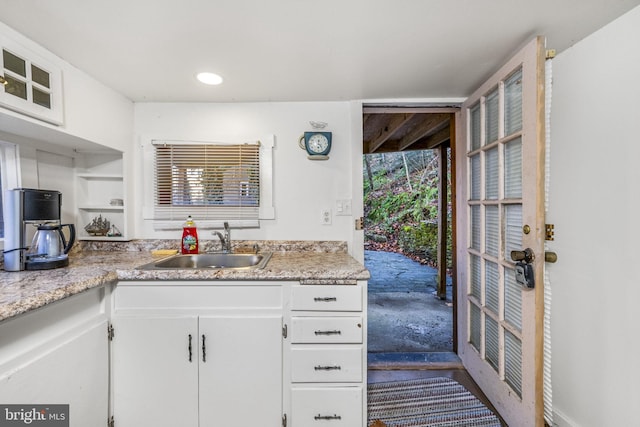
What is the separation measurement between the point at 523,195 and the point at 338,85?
120 cm

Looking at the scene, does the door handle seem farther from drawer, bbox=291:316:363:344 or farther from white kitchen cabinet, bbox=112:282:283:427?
white kitchen cabinet, bbox=112:282:283:427

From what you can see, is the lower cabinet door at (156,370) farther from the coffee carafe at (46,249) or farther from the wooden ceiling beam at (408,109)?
the wooden ceiling beam at (408,109)

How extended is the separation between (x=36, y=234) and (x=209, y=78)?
1.22 meters

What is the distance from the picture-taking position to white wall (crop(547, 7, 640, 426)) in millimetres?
1075

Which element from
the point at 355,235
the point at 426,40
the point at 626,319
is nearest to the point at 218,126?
the point at 355,235

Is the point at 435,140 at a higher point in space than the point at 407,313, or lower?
higher

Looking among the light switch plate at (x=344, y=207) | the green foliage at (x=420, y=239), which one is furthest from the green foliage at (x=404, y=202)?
the light switch plate at (x=344, y=207)

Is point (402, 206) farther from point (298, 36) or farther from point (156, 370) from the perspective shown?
point (156, 370)

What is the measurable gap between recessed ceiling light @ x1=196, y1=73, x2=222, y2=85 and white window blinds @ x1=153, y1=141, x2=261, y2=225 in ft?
1.41

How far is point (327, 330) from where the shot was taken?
1296 millimetres

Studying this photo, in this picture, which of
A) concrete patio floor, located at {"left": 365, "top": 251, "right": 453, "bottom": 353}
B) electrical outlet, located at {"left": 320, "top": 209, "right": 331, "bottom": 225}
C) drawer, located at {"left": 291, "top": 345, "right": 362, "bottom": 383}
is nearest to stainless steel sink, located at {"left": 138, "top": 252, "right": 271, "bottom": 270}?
electrical outlet, located at {"left": 320, "top": 209, "right": 331, "bottom": 225}

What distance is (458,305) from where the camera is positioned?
2.01m

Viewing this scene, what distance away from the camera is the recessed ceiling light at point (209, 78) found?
159cm

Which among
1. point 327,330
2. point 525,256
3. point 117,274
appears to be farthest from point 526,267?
point 117,274
